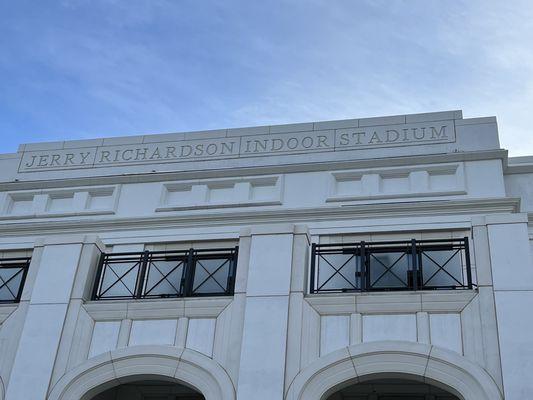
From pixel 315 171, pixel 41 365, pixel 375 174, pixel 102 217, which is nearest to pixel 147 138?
pixel 102 217

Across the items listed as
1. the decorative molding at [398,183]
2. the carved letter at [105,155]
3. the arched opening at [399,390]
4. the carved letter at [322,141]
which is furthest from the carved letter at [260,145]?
the arched opening at [399,390]

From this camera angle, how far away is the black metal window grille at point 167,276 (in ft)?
46.9

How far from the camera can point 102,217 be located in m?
19.5

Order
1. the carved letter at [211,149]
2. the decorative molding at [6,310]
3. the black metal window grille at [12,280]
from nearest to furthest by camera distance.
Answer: the decorative molding at [6,310] → the black metal window grille at [12,280] → the carved letter at [211,149]

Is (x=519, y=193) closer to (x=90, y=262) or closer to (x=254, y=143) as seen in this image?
(x=254, y=143)

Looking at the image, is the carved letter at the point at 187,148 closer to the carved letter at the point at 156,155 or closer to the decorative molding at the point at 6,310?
the carved letter at the point at 156,155

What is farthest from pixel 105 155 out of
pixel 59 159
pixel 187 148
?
Result: pixel 187 148

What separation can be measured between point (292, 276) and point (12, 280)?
5.99 metres

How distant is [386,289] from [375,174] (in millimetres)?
5786

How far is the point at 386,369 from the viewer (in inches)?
481

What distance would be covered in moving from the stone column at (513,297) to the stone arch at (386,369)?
51cm

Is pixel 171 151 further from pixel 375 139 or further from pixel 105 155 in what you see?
pixel 375 139

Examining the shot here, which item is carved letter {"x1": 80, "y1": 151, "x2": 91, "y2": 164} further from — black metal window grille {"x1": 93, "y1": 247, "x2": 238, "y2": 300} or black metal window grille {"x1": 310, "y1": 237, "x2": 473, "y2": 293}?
black metal window grille {"x1": 310, "y1": 237, "x2": 473, "y2": 293}

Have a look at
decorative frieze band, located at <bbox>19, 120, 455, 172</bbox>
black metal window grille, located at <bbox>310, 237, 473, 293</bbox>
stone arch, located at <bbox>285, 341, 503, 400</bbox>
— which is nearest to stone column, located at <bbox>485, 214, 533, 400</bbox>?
stone arch, located at <bbox>285, 341, 503, 400</bbox>
